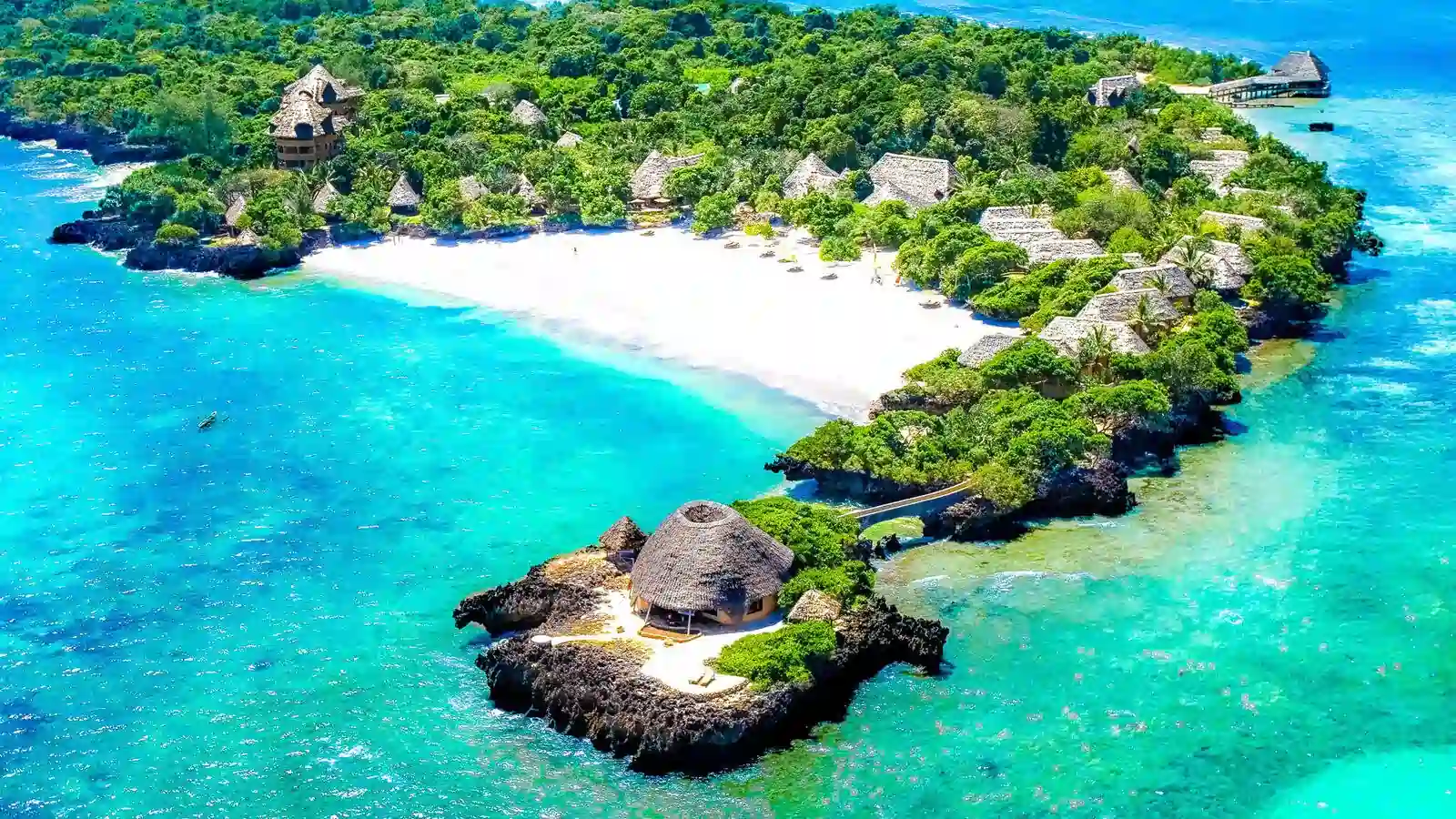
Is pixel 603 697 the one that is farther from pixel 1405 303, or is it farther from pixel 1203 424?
pixel 1405 303

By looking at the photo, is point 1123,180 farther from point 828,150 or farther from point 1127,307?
point 1127,307

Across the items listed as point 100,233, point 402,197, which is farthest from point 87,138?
point 402,197

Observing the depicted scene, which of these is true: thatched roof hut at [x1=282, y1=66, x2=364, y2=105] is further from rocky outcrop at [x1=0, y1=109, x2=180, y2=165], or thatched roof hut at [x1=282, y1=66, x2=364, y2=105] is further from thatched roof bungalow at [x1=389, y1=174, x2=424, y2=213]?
rocky outcrop at [x1=0, y1=109, x2=180, y2=165]

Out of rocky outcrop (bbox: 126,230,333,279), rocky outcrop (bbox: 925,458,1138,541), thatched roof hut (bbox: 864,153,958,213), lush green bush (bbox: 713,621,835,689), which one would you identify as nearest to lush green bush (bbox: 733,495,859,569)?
lush green bush (bbox: 713,621,835,689)

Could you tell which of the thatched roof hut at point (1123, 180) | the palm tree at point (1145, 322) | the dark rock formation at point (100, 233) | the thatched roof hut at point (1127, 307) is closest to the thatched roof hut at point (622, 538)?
the thatched roof hut at point (1127, 307)

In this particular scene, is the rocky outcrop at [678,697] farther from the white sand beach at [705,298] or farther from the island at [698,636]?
the white sand beach at [705,298]
